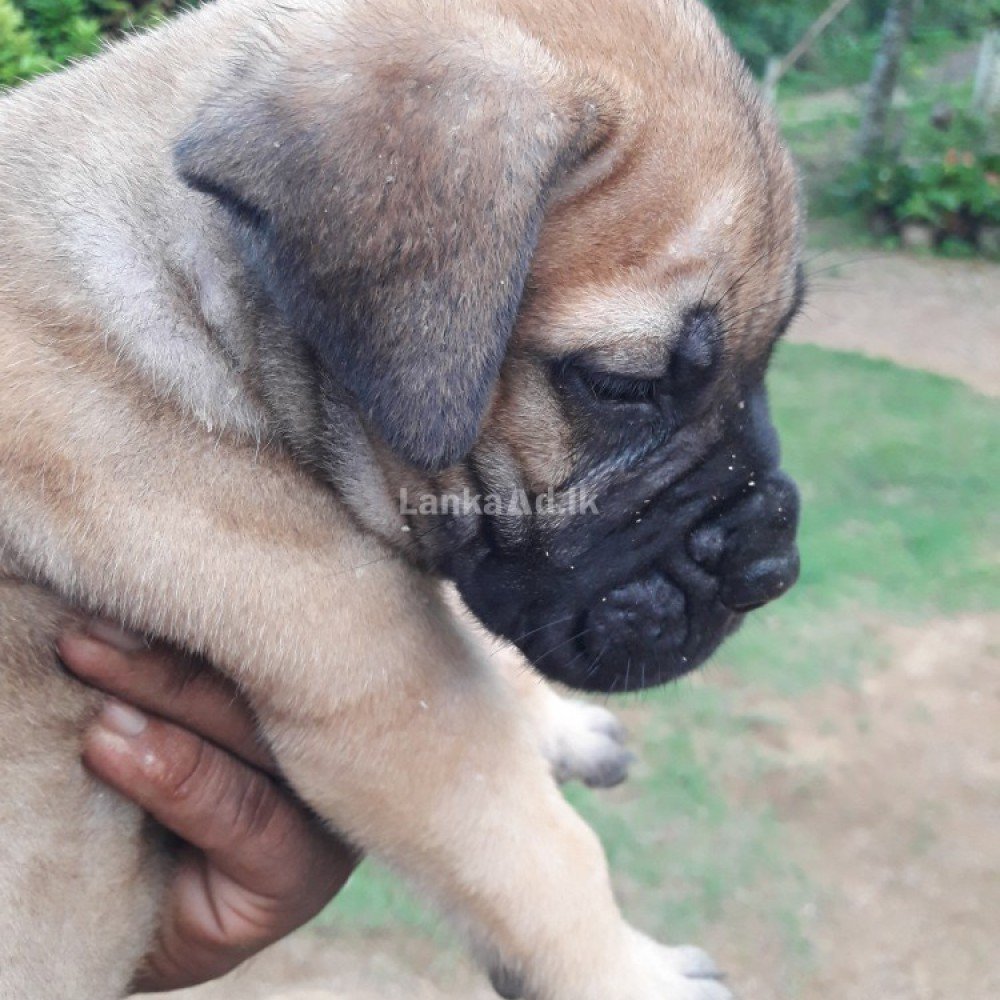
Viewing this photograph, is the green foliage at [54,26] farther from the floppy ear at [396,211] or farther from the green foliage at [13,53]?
the floppy ear at [396,211]

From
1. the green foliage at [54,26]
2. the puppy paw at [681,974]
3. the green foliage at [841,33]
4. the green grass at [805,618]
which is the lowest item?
the green foliage at [841,33]

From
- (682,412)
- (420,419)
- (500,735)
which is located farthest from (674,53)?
(500,735)

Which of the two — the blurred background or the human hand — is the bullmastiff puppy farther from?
the blurred background

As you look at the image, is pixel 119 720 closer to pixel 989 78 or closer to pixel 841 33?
pixel 989 78

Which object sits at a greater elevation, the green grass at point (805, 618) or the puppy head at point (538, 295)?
the puppy head at point (538, 295)

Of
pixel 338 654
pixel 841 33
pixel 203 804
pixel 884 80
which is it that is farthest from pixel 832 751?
pixel 841 33

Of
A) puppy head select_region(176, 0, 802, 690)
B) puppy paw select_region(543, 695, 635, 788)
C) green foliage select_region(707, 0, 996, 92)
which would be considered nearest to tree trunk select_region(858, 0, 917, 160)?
green foliage select_region(707, 0, 996, 92)

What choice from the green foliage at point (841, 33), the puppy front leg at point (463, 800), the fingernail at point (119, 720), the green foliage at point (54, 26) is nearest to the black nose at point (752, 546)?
the puppy front leg at point (463, 800)
